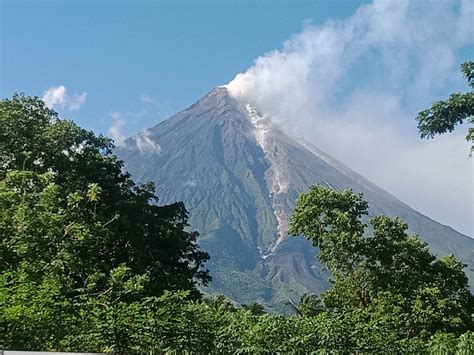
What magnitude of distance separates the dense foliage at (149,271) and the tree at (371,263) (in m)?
0.05

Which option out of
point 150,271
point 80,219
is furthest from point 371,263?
point 80,219

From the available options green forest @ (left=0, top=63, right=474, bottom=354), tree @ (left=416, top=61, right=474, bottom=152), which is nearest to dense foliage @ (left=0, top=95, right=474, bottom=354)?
green forest @ (left=0, top=63, right=474, bottom=354)

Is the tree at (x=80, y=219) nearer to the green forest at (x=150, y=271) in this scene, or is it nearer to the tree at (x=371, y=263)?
the green forest at (x=150, y=271)

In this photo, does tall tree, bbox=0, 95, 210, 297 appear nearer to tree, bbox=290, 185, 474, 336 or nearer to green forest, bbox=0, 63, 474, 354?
green forest, bbox=0, 63, 474, 354

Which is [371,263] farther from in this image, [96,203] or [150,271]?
[96,203]

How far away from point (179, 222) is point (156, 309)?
13592 millimetres

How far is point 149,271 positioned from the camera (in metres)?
19.8

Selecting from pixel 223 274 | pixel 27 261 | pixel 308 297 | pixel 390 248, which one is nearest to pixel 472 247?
pixel 223 274

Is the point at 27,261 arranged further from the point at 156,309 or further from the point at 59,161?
the point at 59,161

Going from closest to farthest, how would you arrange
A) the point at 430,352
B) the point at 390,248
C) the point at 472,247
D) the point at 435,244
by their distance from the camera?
the point at 430,352 < the point at 390,248 < the point at 435,244 < the point at 472,247

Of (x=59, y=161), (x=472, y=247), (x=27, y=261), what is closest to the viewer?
(x=27, y=261)

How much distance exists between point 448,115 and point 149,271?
11024 millimetres

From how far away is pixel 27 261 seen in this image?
35.7 ft

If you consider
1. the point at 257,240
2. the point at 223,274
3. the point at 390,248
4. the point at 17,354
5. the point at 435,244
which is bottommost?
the point at 17,354
